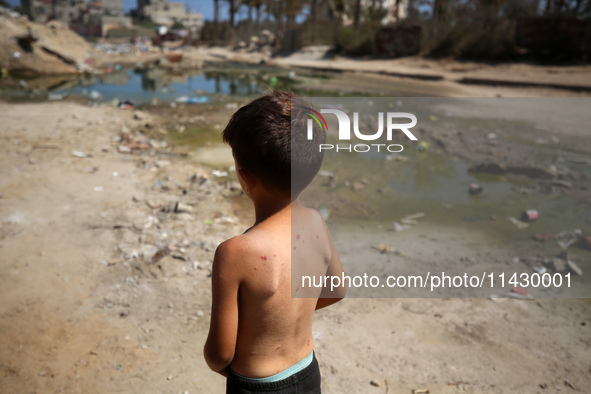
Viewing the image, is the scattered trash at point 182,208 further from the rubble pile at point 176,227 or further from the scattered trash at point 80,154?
the scattered trash at point 80,154

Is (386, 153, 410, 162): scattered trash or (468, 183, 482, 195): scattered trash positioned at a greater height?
(386, 153, 410, 162): scattered trash

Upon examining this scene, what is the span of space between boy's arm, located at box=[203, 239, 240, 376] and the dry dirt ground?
91 centimetres

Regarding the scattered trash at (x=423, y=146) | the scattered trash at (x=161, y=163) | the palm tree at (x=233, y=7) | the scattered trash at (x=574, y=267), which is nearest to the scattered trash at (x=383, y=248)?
the scattered trash at (x=574, y=267)

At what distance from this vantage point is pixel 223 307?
955 millimetres

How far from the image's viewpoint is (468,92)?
35.7ft

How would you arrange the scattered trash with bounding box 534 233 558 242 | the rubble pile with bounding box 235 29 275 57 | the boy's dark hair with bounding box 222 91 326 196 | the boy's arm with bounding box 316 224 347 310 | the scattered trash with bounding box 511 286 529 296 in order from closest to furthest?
the boy's dark hair with bounding box 222 91 326 196
the boy's arm with bounding box 316 224 347 310
the scattered trash with bounding box 511 286 529 296
the scattered trash with bounding box 534 233 558 242
the rubble pile with bounding box 235 29 275 57

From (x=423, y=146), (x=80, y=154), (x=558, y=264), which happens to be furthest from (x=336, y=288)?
(x=423, y=146)

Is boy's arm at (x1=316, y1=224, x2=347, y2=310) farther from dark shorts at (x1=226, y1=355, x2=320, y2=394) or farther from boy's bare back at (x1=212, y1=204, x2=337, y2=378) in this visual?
dark shorts at (x1=226, y1=355, x2=320, y2=394)

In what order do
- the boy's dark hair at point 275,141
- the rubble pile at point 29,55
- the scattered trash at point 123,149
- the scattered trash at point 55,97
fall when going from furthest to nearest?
1. the rubble pile at point 29,55
2. the scattered trash at point 55,97
3. the scattered trash at point 123,149
4. the boy's dark hair at point 275,141

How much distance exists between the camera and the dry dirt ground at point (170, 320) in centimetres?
186

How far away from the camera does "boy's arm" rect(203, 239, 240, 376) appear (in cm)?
92

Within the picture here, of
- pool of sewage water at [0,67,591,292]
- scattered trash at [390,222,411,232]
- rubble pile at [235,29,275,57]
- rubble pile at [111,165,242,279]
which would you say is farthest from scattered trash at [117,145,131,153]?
rubble pile at [235,29,275,57]

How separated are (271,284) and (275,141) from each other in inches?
13.5

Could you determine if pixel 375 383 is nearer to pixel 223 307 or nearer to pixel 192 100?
pixel 223 307
